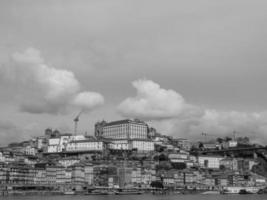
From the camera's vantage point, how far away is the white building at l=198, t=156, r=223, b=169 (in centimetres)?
9488

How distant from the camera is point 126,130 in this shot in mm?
95688

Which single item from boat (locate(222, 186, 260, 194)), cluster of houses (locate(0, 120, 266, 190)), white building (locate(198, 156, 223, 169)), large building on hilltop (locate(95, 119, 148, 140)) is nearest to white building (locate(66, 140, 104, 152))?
cluster of houses (locate(0, 120, 266, 190))

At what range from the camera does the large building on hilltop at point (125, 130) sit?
95.6 metres

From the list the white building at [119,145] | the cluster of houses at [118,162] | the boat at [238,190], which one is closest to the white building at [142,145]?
the cluster of houses at [118,162]

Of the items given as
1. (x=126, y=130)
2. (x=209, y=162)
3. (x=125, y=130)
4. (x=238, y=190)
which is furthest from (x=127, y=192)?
(x=209, y=162)

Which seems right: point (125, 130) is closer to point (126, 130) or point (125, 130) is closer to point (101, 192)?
point (126, 130)

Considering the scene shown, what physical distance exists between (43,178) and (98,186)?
7293mm

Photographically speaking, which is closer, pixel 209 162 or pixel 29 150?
pixel 29 150

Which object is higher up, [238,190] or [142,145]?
[142,145]

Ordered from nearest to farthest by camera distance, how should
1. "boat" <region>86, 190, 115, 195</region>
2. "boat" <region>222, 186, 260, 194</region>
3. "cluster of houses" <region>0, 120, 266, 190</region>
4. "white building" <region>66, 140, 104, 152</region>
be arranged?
"boat" <region>86, 190, 115, 195</region>
"cluster of houses" <region>0, 120, 266, 190</region>
"boat" <region>222, 186, 260, 194</region>
"white building" <region>66, 140, 104, 152</region>

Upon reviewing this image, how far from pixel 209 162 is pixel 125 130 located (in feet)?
51.8

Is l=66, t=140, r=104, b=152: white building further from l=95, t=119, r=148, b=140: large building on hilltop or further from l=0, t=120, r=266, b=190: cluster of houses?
l=95, t=119, r=148, b=140: large building on hilltop

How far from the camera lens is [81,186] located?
67438mm

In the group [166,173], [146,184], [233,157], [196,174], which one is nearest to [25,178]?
[146,184]
